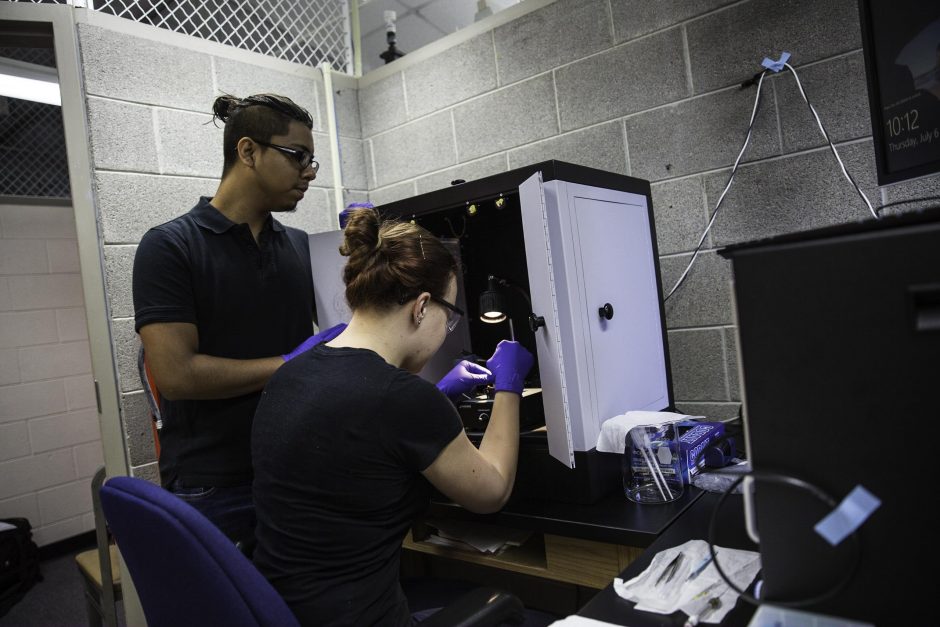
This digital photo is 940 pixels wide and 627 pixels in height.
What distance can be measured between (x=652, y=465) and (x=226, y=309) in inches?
42.0

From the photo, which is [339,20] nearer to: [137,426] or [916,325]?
[137,426]

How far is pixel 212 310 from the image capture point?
1.44 metres

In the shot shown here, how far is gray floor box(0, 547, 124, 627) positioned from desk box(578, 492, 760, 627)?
2469mm

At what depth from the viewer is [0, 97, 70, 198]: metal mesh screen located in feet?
10.3

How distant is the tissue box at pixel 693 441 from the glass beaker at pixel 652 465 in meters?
0.02

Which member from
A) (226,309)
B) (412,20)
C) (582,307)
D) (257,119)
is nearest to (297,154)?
(257,119)

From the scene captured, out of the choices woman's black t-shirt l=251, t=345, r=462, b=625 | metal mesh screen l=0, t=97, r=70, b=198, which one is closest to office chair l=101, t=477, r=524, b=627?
woman's black t-shirt l=251, t=345, r=462, b=625

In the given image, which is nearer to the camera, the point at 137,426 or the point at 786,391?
the point at 786,391

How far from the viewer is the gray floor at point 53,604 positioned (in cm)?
257

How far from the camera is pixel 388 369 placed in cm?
93

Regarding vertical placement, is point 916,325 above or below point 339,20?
below

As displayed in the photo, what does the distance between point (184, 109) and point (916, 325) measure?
6.77 ft

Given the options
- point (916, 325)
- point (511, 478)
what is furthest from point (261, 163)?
point (916, 325)

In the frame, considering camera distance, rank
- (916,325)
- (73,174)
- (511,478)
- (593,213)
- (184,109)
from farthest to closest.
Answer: (184,109), (73,174), (593,213), (511,478), (916,325)
